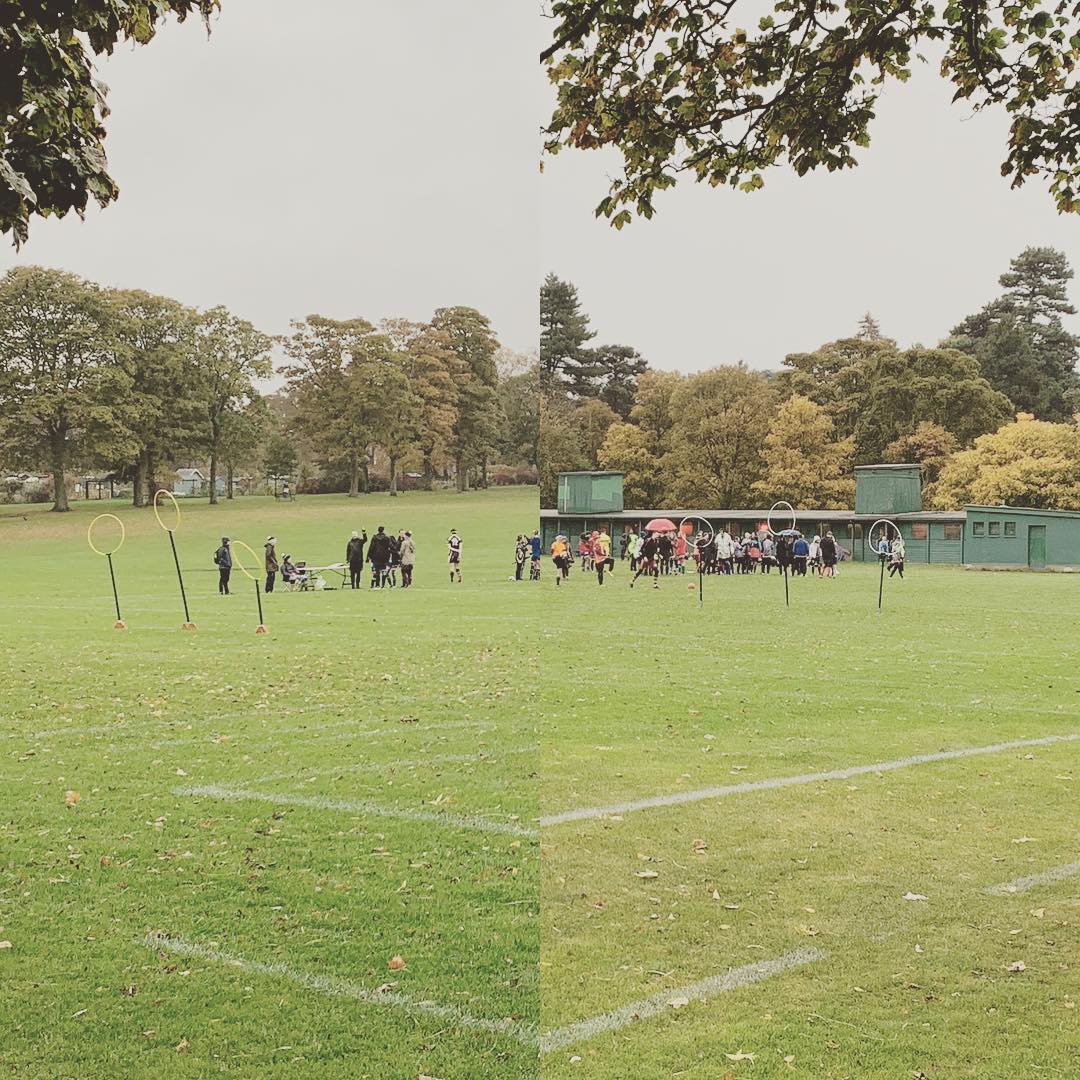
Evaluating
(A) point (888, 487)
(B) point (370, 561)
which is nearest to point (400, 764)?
(B) point (370, 561)

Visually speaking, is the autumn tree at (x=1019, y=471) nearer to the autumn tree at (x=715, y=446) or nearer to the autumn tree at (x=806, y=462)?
the autumn tree at (x=806, y=462)

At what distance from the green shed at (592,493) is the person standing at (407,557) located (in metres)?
19.1

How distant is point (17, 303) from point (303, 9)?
22.1m

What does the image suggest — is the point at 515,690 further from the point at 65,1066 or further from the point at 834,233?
the point at 834,233

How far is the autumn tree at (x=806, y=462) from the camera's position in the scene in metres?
55.0

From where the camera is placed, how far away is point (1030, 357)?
64062mm

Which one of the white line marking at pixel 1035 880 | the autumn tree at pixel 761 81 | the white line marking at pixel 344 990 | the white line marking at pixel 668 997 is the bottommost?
the white line marking at pixel 1035 880

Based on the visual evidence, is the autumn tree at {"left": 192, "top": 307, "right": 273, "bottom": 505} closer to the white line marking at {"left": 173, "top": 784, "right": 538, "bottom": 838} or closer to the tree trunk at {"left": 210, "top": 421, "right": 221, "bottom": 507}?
the tree trunk at {"left": 210, "top": 421, "right": 221, "bottom": 507}

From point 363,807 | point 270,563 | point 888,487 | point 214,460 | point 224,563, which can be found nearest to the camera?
point 363,807

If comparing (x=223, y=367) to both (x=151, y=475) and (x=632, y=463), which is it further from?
(x=632, y=463)

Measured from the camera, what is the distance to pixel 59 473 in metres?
25.9

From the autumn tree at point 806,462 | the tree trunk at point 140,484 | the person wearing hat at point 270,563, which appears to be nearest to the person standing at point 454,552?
the person wearing hat at point 270,563

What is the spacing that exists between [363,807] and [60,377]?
Result: 20.3 m

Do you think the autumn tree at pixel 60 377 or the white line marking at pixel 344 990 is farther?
the autumn tree at pixel 60 377
